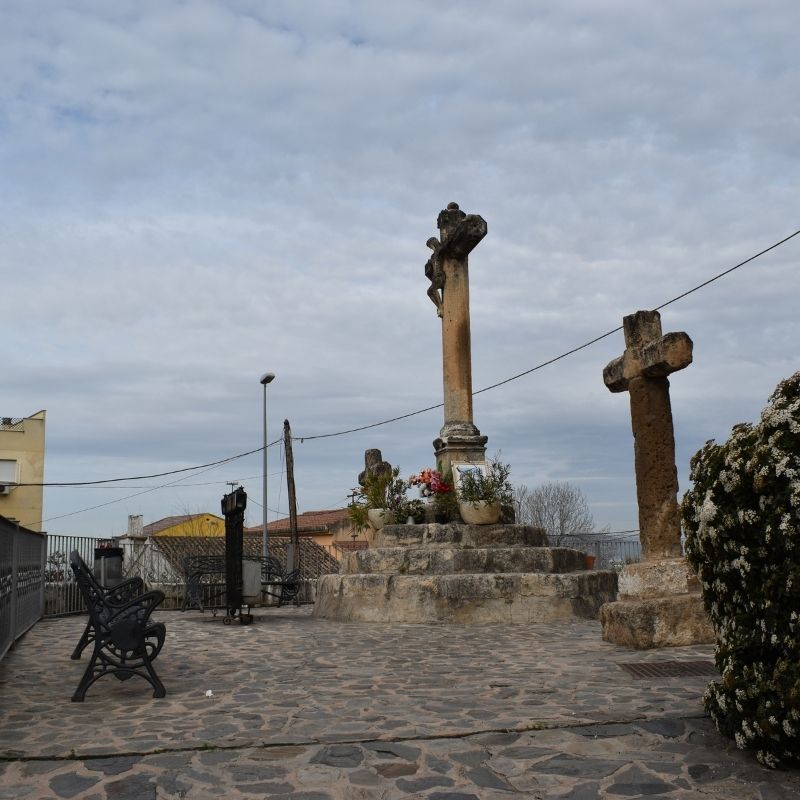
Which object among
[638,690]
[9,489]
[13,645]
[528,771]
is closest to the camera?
[528,771]

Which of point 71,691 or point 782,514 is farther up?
point 782,514

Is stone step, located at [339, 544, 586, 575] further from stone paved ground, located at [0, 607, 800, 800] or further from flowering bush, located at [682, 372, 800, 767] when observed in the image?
flowering bush, located at [682, 372, 800, 767]

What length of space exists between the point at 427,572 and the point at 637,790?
8223 mm

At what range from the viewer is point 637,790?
138 inches

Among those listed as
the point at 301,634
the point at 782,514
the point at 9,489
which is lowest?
the point at 301,634

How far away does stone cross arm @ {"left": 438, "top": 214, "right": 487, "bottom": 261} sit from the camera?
14.3m

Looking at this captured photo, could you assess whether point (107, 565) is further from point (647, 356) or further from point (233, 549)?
point (647, 356)

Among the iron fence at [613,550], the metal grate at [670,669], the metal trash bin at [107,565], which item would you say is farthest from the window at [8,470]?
the metal grate at [670,669]

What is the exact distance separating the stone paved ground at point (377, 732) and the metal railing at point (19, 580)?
1.77 feet

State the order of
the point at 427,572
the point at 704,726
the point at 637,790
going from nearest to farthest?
the point at 637,790 → the point at 704,726 → the point at 427,572

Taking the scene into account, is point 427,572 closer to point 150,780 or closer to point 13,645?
point 13,645

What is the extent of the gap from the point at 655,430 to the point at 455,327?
6498mm

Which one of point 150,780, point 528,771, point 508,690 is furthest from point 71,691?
point 528,771

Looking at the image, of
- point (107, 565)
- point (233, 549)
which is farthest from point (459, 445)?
point (107, 565)
